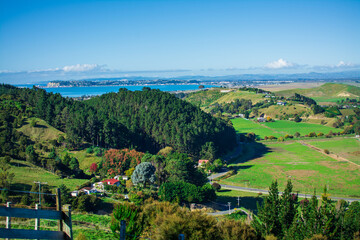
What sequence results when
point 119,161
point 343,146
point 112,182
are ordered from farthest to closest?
point 343,146 < point 119,161 < point 112,182

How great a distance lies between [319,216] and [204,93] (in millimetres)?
169638

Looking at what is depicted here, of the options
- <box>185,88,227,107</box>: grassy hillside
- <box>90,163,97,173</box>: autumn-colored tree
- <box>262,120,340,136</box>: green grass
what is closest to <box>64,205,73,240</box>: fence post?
<box>90,163,97,173</box>: autumn-colored tree

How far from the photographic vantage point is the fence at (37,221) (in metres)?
5.16

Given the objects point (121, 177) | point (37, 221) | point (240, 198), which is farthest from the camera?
point (121, 177)

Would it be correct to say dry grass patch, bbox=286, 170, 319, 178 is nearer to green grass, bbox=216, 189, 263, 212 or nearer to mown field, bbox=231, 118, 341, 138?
green grass, bbox=216, 189, 263, 212

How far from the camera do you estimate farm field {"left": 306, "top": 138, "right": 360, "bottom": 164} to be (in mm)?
65819

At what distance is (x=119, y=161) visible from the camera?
4731 centimetres

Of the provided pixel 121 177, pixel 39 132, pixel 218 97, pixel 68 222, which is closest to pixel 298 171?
pixel 121 177

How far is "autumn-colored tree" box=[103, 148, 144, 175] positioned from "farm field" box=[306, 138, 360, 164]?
44.0 meters

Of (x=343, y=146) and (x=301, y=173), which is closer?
(x=301, y=173)

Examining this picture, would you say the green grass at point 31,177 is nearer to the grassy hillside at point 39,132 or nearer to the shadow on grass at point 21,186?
the shadow on grass at point 21,186

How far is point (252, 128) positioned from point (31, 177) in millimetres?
79082

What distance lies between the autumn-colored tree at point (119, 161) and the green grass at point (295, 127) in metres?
58.5

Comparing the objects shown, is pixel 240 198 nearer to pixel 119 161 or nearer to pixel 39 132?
pixel 119 161
